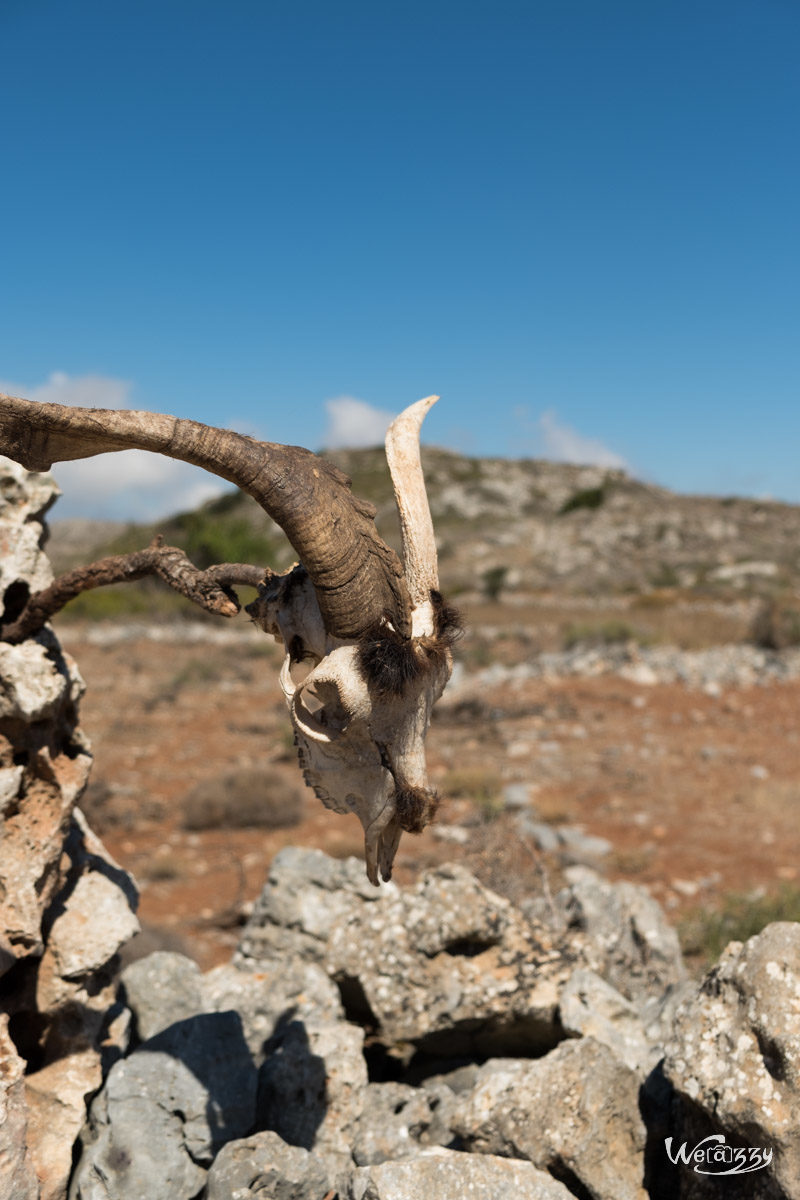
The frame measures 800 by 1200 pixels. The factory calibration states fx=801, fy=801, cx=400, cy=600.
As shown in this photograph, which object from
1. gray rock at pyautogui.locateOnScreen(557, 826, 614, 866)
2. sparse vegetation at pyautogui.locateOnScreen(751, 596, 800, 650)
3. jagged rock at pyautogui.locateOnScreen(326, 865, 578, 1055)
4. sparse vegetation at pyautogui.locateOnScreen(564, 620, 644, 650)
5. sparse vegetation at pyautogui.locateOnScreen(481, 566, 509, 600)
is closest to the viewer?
jagged rock at pyautogui.locateOnScreen(326, 865, 578, 1055)

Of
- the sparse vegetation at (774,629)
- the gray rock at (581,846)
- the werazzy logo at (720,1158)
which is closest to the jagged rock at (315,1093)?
the werazzy logo at (720,1158)

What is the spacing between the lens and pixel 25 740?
12.5 feet

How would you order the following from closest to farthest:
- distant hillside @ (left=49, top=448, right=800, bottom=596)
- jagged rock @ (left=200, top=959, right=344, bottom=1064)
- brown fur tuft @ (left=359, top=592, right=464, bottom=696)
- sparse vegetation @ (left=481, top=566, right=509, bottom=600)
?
1. brown fur tuft @ (left=359, top=592, right=464, bottom=696)
2. jagged rock @ (left=200, top=959, right=344, bottom=1064)
3. sparse vegetation @ (left=481, top=566, right=509, bottom=600)
4. distant hillside @ (left=49, top=448, right=800, bottom=596)

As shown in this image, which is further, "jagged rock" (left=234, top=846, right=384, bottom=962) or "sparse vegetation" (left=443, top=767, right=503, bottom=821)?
"sparse vegetation" (left=443, top=767, right=503, bottom=821)

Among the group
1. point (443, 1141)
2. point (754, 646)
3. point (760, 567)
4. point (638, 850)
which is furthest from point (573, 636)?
point (760, 567)

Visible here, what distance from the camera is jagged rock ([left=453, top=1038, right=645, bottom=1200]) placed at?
342 centimetres

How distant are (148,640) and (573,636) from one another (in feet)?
41.7

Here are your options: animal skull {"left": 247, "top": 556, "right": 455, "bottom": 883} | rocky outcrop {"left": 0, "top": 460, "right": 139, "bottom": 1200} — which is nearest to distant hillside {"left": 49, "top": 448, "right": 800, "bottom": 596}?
rocky outcrop {"left": 0, "top": 460, "right": 139, "bottom": 1200}

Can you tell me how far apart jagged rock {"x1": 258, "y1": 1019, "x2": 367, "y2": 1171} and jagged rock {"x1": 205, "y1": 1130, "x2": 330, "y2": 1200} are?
0.61 m

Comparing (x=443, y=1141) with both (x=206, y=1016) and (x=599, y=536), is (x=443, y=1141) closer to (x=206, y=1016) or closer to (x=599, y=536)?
(x=206, y=1016)

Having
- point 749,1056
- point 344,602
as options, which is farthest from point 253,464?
point 749,1056

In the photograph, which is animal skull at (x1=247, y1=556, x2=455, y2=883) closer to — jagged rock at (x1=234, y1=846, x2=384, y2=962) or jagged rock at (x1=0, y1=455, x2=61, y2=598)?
jagged rock at (x1=0, y1=455, x2=61, y2=598)

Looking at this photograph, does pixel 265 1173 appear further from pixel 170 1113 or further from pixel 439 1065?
pixel 439 1065

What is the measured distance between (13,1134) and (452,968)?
255cm
